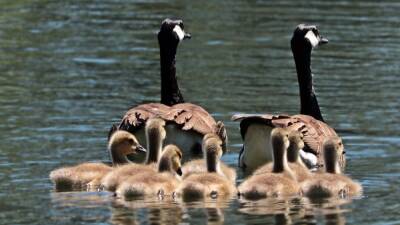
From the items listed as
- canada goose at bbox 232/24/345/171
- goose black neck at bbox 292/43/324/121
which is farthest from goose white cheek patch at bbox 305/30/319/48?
canada goose at bbox 232/24/345/171

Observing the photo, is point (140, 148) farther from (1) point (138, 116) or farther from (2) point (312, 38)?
(2) point (312, 38)

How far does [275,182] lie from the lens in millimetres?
14547

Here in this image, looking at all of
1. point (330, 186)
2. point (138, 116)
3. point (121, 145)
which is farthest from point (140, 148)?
point (330, 186)

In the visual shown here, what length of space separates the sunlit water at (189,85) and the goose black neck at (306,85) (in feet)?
2.03

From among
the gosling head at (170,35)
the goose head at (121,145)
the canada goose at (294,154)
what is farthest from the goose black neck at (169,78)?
the canada goose at (294,154)

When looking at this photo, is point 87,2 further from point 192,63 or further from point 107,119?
point 107,119

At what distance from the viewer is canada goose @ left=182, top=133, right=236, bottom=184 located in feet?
49.7

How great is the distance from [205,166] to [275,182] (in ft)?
4.10

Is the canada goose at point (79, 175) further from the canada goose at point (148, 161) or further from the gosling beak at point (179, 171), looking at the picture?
the gosling beak at point (179, 171)

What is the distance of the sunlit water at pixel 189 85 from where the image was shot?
46.1ft

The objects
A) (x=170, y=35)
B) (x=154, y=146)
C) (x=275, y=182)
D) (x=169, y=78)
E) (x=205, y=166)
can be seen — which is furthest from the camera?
(x=170, y=35)

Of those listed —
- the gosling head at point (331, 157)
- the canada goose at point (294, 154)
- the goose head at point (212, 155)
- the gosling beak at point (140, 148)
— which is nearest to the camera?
the goose head at point (212, 155)

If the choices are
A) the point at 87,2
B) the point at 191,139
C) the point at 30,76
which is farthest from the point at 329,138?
the point at 87,2

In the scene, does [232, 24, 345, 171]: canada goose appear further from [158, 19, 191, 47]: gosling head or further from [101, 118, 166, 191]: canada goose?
[158, 19, 191, 47]: gosling head
